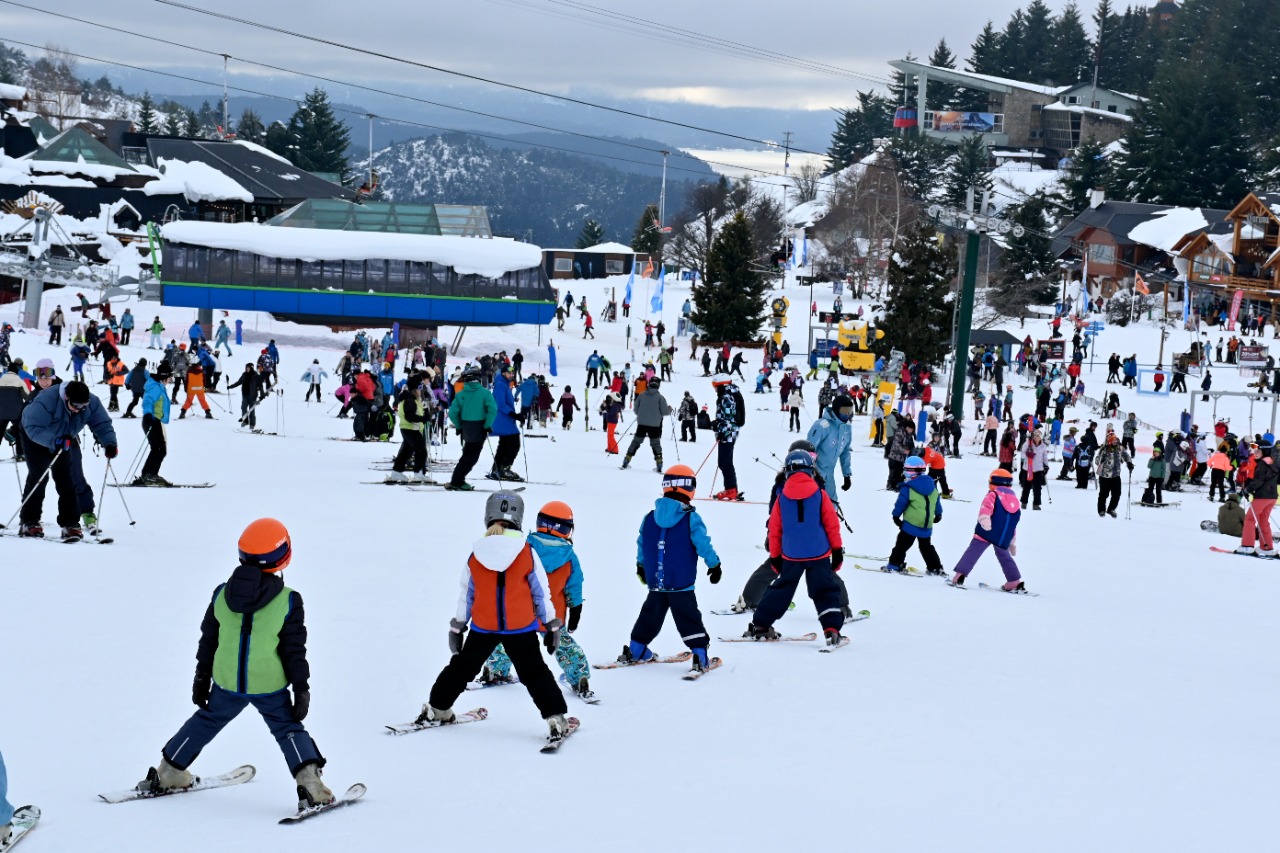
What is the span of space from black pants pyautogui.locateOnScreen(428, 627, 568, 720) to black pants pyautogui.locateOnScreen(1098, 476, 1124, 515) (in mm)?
15280

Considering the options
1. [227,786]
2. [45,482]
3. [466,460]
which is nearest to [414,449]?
[466,460]

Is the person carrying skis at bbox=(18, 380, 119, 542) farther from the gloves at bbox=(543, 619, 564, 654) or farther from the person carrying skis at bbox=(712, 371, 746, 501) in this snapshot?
the person carrying skis at bbox=(712, 371, 746, 501)

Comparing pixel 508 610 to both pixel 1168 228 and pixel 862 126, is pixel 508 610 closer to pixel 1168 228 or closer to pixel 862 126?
pixel 1168 228

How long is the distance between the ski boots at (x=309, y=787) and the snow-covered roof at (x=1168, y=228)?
200 feet

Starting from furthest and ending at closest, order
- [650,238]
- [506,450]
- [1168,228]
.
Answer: [650,238], [1168,228], [506,450]

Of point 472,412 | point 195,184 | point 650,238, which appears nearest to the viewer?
point 472,412

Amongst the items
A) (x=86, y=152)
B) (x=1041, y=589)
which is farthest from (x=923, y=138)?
(x=1041, y=589)

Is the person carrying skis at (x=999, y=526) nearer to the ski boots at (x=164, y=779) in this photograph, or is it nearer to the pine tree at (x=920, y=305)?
the ski boots at (x=164, y=779)

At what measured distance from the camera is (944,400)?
134 feet

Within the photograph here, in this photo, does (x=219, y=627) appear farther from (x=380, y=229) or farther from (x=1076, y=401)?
(x=380, y=229)

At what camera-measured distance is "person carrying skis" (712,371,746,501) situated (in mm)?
17000

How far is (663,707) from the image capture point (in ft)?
24.1

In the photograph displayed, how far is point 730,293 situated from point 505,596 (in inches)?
1847

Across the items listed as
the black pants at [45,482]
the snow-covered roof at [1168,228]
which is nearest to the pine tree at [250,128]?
the snow-covered roof at [1168,228]
